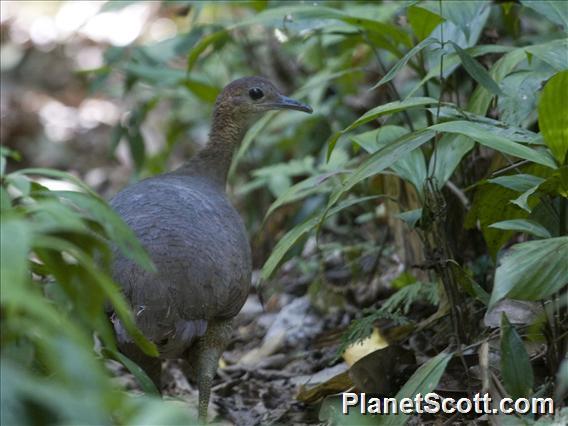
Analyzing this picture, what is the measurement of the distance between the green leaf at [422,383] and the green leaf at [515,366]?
0.87ft

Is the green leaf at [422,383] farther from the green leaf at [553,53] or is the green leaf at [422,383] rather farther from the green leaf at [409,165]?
the green leaf at [553,53]

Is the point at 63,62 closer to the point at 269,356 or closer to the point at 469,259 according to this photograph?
the point at 269,356

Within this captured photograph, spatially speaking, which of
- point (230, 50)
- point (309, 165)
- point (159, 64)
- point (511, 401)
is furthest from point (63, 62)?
point (511, 401)

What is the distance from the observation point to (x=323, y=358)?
5344 millimetres

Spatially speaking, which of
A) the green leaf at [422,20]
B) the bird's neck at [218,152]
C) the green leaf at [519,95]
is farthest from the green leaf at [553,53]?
the bird's neck at [218,152]

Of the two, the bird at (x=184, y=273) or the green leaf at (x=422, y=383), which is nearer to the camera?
the green leaf at (x=422, y=383)

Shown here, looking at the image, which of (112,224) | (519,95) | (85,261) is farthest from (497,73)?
(85,261)

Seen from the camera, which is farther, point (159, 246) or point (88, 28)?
→ point (88, 28)

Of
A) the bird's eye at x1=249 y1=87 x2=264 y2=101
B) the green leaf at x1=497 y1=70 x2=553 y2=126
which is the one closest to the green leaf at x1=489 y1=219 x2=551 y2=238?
the green leaf at x1=497 y1=70 x2=553 y2=126

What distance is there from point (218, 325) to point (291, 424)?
1.77ft

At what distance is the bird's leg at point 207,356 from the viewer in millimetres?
4473

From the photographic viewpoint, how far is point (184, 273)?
4.11 m

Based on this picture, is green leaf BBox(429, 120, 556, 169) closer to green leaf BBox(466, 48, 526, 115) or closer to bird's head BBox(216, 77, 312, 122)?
green leaf BBox(466, 48, 526, 115)

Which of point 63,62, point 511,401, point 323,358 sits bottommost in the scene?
point 511,401
